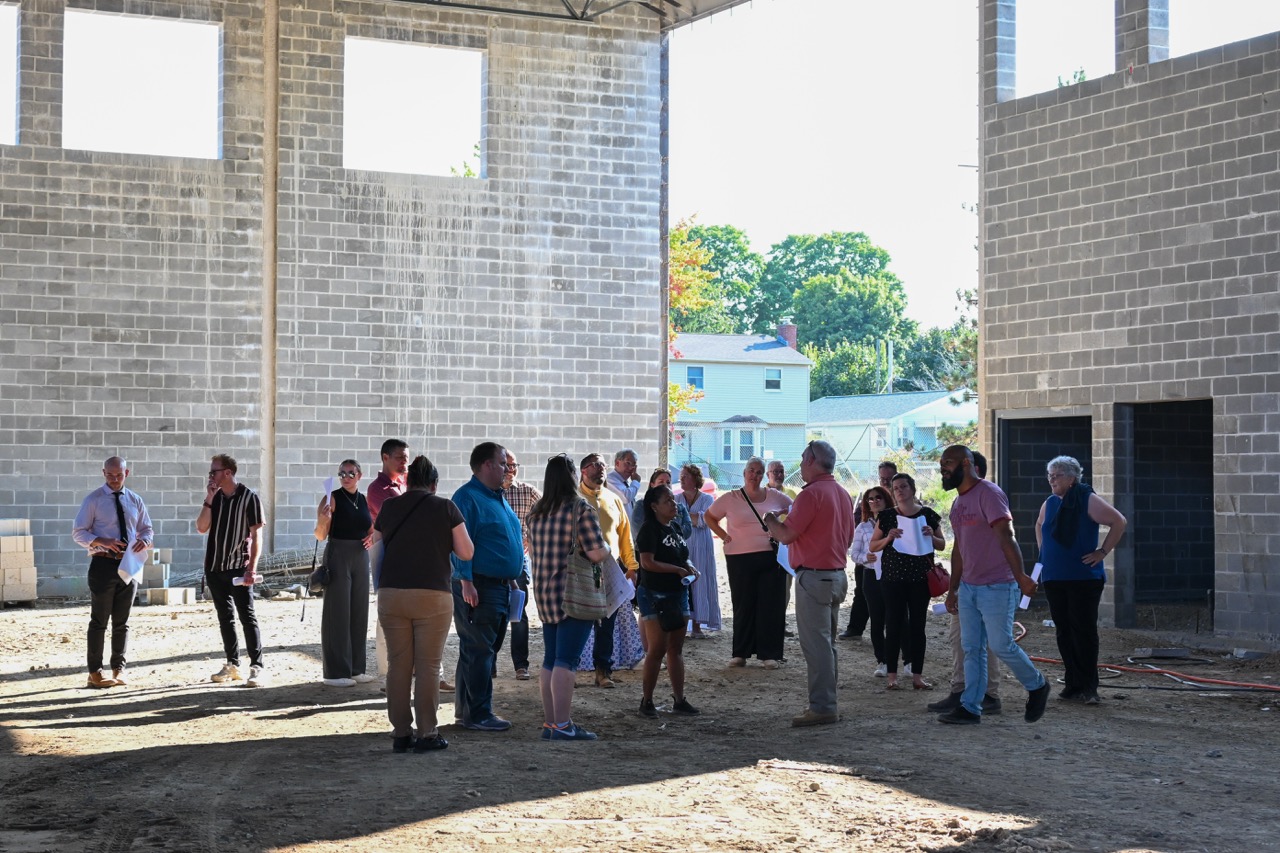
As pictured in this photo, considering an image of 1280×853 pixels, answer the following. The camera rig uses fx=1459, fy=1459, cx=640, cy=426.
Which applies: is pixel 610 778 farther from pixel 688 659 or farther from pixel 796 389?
pixel 796 389

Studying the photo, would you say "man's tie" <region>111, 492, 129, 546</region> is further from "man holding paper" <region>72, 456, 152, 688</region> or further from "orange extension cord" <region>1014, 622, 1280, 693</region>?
"orange extension cord" <region>1014, 622, 1280, 693</region>

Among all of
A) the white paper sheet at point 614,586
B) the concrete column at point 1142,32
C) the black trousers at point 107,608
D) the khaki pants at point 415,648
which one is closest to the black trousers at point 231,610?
the black trousers at point 107,608

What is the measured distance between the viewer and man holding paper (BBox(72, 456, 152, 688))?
1078 centimetres

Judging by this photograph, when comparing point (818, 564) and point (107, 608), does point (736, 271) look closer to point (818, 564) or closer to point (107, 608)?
point (107, 608)

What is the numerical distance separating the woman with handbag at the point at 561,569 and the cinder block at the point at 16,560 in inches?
426

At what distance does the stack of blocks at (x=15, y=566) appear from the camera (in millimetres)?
17062

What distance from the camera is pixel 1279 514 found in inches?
522

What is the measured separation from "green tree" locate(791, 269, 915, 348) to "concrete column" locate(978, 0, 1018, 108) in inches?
2346

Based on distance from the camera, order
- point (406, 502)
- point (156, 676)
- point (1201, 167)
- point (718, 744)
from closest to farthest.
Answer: point (406, 502)
point (718, 744)
point (156, 676)
point (1201, 167)

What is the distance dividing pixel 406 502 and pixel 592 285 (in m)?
12.4

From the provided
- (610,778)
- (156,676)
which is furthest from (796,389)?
(610,778)

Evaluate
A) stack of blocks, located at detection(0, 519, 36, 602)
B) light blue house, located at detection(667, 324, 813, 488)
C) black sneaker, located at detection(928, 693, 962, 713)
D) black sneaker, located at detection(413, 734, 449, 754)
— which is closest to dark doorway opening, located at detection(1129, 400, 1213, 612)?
black sneaker, located at detection(928, 693, 962, 713)

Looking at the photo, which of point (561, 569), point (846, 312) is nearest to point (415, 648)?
point (561, 569)

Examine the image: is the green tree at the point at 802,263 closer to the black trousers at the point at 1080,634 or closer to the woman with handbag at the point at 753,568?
the woman with handbag at the point at 753,568
